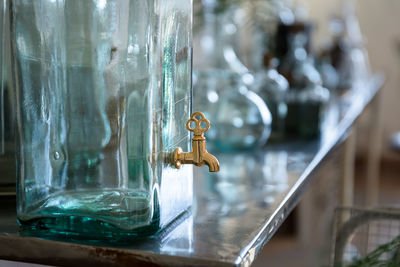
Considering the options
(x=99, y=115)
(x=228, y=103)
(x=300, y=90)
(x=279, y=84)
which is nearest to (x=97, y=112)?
(x=99, y=115)

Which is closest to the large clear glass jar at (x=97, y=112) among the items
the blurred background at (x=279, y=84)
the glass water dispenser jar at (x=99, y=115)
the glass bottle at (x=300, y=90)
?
the glass water dispenser jar at (x=99, y=115)

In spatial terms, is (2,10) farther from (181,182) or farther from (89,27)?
(181,182)

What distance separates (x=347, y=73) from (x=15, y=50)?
152cm

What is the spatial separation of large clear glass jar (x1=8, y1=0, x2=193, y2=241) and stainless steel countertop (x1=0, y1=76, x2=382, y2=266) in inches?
0.7

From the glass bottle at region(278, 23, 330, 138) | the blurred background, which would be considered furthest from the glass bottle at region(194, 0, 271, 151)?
the glass bottle at region(278, 23, 330, 138)

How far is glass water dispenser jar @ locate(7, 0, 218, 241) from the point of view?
457 mm

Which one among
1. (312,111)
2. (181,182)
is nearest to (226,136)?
(312,111)

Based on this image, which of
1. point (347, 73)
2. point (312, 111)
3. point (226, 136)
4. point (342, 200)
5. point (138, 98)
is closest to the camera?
point (138, 98)

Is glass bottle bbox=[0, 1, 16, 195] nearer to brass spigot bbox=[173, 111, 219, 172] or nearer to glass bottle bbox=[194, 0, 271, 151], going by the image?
brass spigot bbox=[173, 111, 219, 172]

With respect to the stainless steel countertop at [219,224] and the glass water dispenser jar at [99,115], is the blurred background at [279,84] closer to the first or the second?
the stainless steel countertop at [219,224]

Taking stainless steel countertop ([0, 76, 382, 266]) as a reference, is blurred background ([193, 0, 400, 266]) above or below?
above

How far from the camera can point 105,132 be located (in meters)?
0.47

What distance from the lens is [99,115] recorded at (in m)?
0.48

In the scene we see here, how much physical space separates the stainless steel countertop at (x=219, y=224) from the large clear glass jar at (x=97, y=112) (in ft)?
0.06
